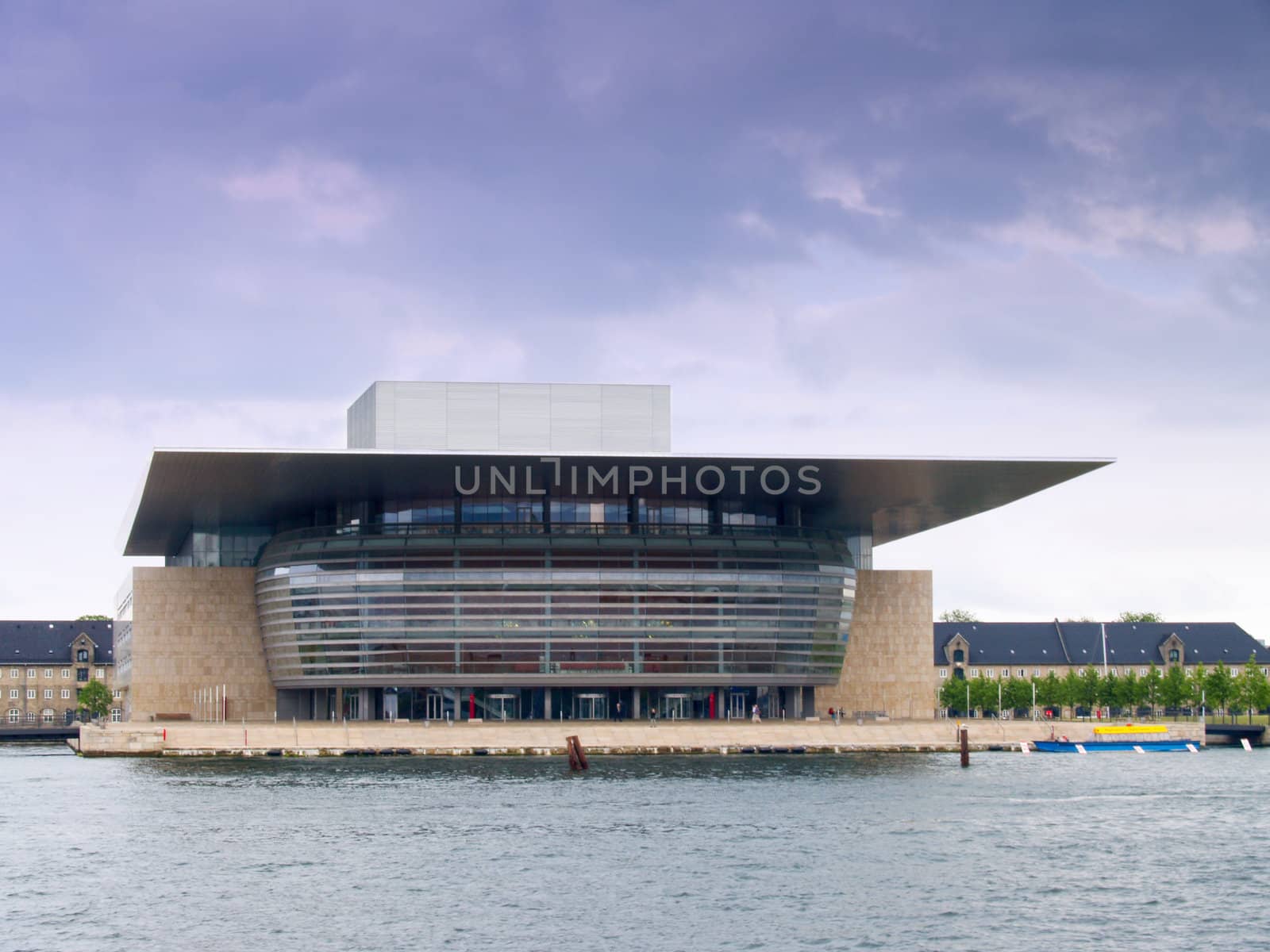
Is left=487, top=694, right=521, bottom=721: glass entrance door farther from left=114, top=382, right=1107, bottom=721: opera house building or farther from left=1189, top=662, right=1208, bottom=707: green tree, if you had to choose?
left=1189, top=662, right=1208, bottom=707: green tree

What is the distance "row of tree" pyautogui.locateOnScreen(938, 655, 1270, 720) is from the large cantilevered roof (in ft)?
118

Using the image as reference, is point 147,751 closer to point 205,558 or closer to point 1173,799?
point 205,558

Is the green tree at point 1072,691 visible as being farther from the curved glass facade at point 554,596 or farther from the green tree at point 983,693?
the curved glass facade at point 554,596

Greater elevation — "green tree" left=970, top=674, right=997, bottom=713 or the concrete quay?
"green tree" left=970, top=674, right=997, bottom=713

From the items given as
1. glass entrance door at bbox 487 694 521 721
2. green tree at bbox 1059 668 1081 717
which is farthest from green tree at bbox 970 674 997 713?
glass entrance door at bbox 487 694 521 721

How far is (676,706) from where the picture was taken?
97938mm

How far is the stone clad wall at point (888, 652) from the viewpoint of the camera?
354 feet

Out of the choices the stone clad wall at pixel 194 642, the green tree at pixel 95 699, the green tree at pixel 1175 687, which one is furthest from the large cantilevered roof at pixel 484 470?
the green tree at pixel 95 699

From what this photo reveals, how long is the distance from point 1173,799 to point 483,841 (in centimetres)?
2655

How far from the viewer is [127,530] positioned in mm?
106000

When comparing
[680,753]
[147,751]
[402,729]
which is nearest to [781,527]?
[680,753]

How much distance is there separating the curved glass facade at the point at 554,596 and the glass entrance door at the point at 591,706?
3444 mm

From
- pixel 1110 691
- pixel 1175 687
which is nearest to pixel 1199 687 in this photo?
pixel 1175 687

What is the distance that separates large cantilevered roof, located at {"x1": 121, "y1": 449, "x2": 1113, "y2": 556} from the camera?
8144 cm
